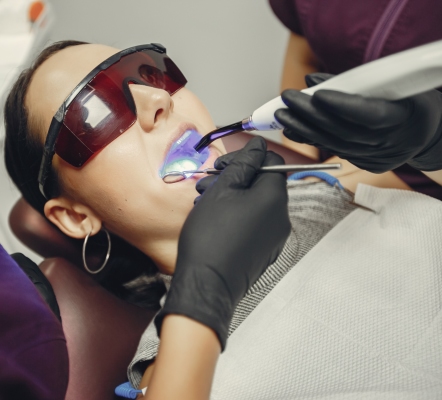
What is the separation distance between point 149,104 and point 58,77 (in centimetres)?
22

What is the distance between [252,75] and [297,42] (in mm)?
445

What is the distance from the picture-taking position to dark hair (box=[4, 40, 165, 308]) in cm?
99

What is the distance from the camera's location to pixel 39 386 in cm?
73

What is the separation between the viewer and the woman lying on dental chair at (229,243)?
0.70 meters

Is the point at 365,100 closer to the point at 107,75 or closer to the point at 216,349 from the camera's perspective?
the point at 216,349

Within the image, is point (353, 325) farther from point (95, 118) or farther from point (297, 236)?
point (95, 118)

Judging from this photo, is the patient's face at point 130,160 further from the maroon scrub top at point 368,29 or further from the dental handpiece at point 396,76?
the maroon scrub top at point 368,29

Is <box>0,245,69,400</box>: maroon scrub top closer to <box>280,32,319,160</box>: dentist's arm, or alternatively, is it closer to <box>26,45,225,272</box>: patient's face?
<box>26,45,225,272</box>: patient's face

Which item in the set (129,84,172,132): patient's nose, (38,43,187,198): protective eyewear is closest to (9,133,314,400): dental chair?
(38,43,187,198): protective eyewear

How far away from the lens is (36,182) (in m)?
1.07

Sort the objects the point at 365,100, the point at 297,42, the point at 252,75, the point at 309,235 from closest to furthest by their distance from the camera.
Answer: the point at 365,100 → the point at 309,235 → the point at 297,42 → the point at 252,75

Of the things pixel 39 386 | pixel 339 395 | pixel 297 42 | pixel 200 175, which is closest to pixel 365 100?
pixel 200 175

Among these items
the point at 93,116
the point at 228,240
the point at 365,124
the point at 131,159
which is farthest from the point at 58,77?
the point at 365,124

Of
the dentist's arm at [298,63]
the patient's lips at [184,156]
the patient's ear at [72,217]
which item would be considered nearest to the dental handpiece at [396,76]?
the patient's lips at [184,156]
